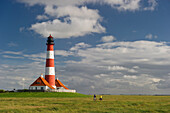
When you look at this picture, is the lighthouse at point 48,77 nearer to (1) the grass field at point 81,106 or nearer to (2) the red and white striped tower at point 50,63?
(2) the red and white striped tower at point 50,63

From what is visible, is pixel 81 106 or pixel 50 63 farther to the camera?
pixel 50 63

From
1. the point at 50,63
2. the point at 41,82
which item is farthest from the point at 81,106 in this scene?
the point at 41,82

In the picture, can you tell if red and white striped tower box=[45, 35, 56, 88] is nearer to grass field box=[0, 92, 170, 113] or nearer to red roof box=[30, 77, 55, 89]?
red roof box=[30, 77, 55, 89]

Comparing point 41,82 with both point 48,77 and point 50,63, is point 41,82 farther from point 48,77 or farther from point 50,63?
point 50,63

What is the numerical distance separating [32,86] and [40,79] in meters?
4.19

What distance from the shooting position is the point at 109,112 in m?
28.4

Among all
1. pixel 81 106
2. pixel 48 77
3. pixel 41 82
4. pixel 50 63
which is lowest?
pixel 81 106

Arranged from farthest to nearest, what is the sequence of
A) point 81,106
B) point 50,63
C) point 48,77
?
point 48,77, point 50,63, point 81,106

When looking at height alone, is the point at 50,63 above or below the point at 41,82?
above

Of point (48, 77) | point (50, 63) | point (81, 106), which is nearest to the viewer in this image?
point (81, 106)

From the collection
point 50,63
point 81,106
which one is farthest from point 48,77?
point 81,106

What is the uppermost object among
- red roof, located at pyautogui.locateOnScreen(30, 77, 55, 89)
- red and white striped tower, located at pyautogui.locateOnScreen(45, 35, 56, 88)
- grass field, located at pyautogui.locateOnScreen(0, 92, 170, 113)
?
red and white striped tower, located at pyautogui.locateOnScreen(45, 35, 56, 88)

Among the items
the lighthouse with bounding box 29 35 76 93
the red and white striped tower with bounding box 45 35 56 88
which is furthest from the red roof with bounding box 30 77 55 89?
the red and white striped tower with bounding box 45 35 56 88

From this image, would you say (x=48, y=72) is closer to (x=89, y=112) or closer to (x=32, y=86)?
(x=32, y=86)
